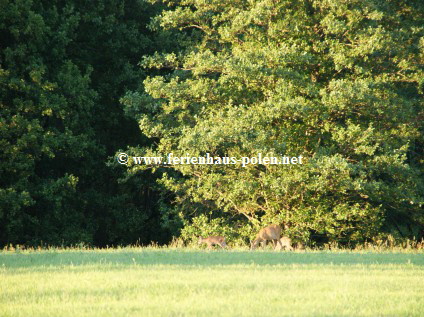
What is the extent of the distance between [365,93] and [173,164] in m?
7.45

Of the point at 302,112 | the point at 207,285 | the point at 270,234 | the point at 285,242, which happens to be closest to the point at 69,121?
the point at 302,112

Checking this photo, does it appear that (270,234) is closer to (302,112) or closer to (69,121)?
(302,112)

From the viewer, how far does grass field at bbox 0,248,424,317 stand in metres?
8.87

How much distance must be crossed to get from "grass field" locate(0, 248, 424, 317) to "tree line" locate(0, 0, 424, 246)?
854 centimetres

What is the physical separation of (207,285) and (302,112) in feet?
42.4

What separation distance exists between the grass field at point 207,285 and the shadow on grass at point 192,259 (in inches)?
0.8

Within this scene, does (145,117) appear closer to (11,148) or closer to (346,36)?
(11,148)

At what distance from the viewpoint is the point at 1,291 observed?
10.3 metres

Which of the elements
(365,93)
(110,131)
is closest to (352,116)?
(365,93)

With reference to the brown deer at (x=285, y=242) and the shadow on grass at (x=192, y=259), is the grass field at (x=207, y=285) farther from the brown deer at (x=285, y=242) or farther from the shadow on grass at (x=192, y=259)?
the brown deer at (x=285, y=242)

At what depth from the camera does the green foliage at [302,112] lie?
23.3 m

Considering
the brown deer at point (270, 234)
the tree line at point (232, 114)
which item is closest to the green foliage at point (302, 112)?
the tree line at point (232, 114)

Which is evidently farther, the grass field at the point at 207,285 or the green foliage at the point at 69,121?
the green foliage at the point at 69,121

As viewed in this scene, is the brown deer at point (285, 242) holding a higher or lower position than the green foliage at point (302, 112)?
lower
